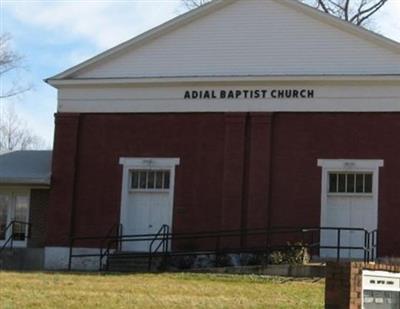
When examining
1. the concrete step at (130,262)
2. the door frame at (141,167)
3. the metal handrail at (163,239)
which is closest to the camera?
the concrete step at (130,262)

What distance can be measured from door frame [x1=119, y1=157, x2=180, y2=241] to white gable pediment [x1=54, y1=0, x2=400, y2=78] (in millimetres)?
2635

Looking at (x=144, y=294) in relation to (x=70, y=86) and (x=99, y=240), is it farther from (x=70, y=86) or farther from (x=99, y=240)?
(x=70, y=86)

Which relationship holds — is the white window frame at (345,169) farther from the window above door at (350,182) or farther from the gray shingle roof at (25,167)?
the gray shingle roof at (25,167)

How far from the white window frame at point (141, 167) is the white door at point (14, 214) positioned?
157 inches

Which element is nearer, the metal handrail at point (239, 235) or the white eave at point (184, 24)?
the metal handrail at point (239, 235)

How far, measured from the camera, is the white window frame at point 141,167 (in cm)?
2520

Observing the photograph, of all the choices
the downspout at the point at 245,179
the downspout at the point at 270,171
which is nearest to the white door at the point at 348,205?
the downspout at the point at 270,171

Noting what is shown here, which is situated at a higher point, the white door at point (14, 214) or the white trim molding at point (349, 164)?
the white trim molding at point (349, 164)

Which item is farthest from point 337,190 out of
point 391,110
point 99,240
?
point 99,240

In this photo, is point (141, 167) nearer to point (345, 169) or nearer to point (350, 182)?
point (345, 169)

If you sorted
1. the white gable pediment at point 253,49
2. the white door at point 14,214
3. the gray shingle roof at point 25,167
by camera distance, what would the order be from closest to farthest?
the white gable pediment at point 253,49 < the gray shingle roof at point 25,167 < the white door at point 14,214

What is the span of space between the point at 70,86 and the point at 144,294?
1223cm

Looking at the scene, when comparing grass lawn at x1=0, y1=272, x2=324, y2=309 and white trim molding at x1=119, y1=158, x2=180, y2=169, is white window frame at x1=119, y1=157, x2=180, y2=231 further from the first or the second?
grass lawn at x1=0, y1=272, x2=324, y2=309

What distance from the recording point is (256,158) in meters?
24.5
